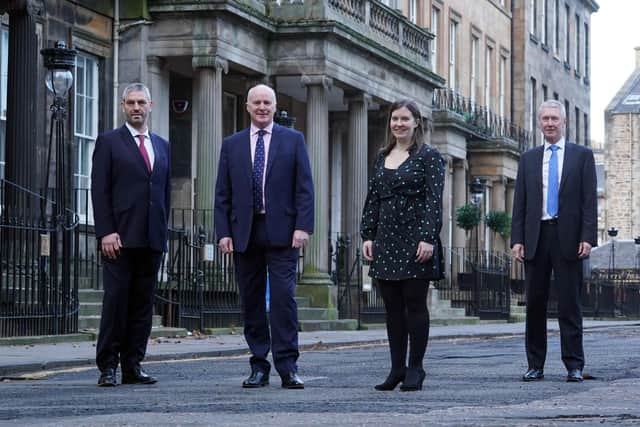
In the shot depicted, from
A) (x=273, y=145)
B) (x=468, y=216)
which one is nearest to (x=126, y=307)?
(x=273, y=145)

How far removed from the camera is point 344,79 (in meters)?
28.9

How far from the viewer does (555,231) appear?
37.7 feet

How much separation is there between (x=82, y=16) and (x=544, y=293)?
1425cm

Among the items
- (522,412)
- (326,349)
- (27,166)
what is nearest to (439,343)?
(326,349)

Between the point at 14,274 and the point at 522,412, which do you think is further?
the point at 14,274

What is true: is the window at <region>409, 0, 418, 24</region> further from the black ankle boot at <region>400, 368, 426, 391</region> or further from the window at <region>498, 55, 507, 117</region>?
the black ankle boot at <region>400, 368, 426, 391</region>

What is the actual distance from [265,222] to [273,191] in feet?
0.70

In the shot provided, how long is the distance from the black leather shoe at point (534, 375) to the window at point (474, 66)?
33.5 metres

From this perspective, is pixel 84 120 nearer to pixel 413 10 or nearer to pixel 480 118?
pixel 413 10

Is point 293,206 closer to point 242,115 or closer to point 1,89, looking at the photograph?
point 1,89

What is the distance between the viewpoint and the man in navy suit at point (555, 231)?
11430mm

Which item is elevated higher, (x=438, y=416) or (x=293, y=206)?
(x=293, y=206)

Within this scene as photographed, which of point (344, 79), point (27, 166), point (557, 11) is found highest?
point (557, 11)

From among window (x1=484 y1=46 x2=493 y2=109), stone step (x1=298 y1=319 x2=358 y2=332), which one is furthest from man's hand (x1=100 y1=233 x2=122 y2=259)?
window (x1=484 y1=46 x2=493 y2=109)
